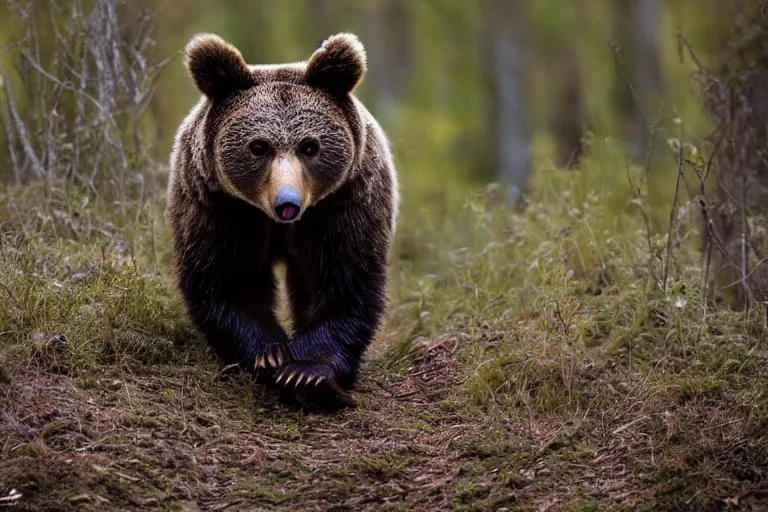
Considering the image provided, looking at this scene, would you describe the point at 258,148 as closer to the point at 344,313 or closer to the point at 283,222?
the point at 283,222

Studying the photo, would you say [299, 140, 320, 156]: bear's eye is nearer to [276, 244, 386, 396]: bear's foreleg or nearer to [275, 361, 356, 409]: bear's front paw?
[276, 244, 386, 396]: bear's foreleg

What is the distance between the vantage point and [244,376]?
505cm

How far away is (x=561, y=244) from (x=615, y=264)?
14.4 inches

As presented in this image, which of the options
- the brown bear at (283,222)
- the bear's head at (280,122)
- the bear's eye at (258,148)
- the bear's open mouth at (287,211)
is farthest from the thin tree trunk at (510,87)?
the bear's open mouth at (287,211)

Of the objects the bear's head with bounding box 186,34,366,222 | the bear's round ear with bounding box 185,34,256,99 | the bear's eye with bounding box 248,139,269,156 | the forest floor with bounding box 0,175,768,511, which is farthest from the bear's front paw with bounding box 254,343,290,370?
the bear's round ear with bounding box 185,34,256,99

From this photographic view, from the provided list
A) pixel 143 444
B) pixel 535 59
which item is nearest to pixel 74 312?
pixel 143 444

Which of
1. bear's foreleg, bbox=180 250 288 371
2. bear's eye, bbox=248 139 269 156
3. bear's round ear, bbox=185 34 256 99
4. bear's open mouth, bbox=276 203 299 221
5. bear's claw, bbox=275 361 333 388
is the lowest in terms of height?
bear's claw, bbox=275 361 333 388

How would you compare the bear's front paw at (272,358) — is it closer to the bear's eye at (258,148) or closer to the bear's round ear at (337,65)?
the bear's eye at (258,148)

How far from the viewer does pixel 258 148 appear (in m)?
4.82

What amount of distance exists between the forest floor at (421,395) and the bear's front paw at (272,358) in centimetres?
12

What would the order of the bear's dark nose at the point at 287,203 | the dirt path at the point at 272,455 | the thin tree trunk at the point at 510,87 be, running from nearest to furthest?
1. the dirt path at the point at 272,455
2. the bear's dark nose at the point at 287,203
3. the thin tree trunk at the point at 510,87

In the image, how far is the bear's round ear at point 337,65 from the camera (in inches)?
199

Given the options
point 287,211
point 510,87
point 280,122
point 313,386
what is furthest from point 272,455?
point 510,87

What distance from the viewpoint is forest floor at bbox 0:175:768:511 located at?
12.7 feet
